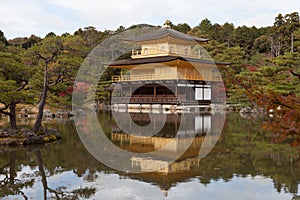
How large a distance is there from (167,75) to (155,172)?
844 inches

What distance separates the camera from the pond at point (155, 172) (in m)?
5.50

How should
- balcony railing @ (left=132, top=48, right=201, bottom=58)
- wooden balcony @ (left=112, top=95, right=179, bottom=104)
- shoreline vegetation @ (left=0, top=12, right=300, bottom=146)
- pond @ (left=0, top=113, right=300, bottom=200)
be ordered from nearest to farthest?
shoreline vegetation @ (left=0, top=12, right=300, bottom=146), pond @ (left=0, top=113, right=300, bottom=200), wooden balcony @ (left=112, top=95, right=179, bottom=104), balcony railing @ (left=132, top=48, right=201, bottom=58)

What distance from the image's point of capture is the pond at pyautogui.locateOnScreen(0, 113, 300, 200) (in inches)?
217

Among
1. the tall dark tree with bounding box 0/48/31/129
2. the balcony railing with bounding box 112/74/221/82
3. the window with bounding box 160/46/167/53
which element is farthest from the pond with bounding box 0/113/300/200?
the window with bounding box 160/46/167/53

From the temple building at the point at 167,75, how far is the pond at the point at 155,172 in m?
16.5

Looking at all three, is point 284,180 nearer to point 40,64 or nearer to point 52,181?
point 52,181

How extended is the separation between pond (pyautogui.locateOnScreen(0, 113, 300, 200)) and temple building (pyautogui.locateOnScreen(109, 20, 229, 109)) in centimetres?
1653

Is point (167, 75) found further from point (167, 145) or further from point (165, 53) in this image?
point (167, 145)

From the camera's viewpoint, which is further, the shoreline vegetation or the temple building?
the temple building

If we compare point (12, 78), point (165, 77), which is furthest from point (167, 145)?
point (165, 77)

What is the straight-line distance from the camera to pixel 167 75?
1099 inches

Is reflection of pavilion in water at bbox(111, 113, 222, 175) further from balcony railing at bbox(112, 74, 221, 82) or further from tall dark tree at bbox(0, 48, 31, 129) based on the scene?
balcony railing at bbox(112, 74, 221, 82)

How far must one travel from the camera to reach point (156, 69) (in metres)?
29.4

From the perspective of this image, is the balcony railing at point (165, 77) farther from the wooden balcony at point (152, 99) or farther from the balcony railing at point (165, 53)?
the balcony railing at point (165, 53)
